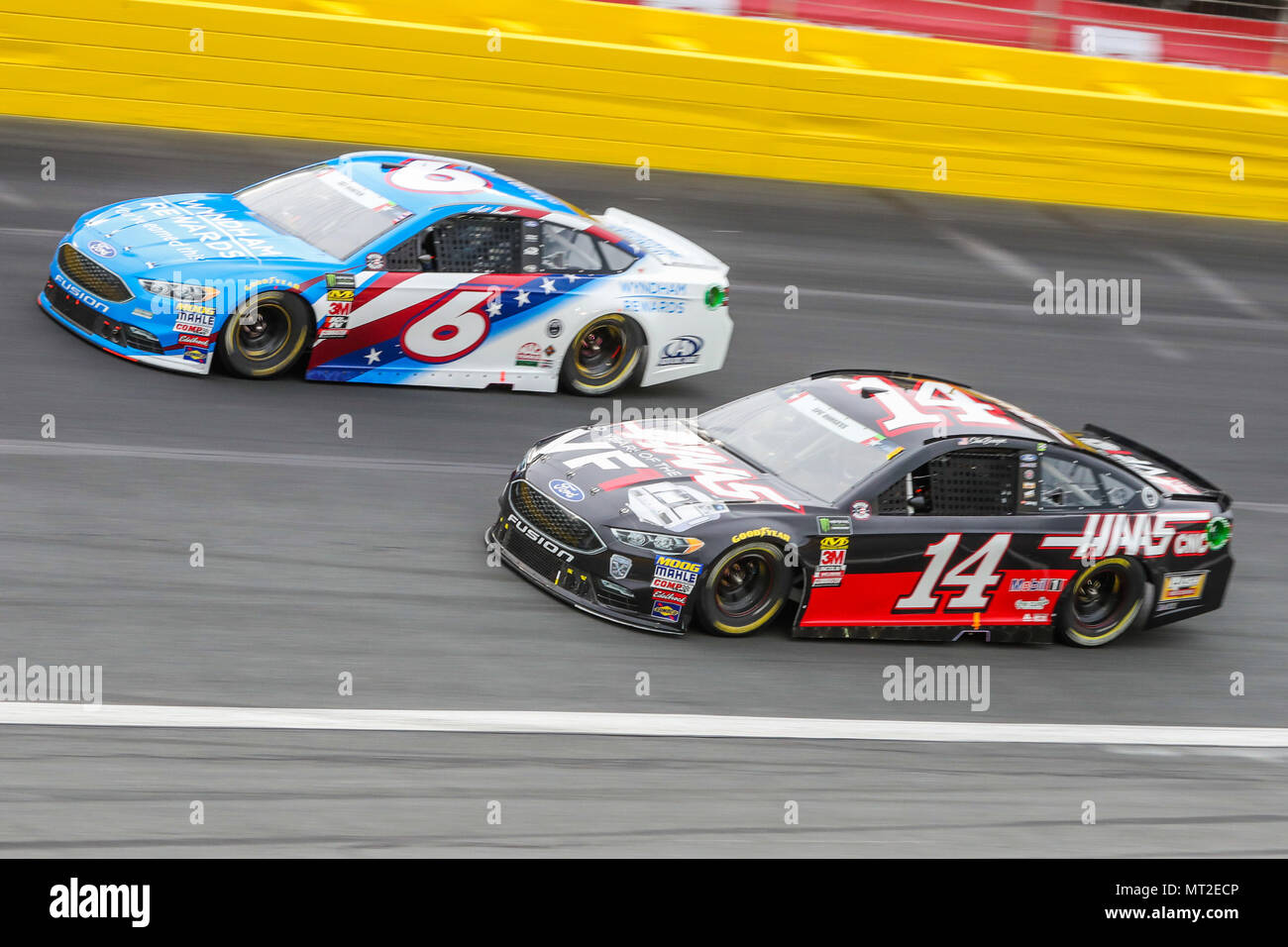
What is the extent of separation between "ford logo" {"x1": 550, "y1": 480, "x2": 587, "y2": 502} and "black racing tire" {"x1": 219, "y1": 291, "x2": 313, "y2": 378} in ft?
8.90

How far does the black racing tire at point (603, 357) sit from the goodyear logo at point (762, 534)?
3.58 meters

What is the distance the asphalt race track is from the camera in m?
6.19

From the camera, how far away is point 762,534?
780 cm

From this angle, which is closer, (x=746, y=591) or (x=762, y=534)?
(x=762, y=534)

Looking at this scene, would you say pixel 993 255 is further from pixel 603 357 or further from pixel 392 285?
pixel 392 285

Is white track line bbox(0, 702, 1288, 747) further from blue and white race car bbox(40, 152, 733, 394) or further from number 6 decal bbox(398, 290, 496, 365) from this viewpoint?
number 6 decal bbox(398, 290, 496, 365)

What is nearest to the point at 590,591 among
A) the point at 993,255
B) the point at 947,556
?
the point at 947,556

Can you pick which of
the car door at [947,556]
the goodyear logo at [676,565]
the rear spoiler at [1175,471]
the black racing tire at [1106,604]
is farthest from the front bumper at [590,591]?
the rear spoiler at [1175,471]

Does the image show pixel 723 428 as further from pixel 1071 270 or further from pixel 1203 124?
pixel 1203 124

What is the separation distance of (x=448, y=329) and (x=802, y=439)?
9.73 ft

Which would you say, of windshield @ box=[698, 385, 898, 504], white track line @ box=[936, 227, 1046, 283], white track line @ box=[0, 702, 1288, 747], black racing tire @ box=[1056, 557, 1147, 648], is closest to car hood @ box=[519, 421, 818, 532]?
windshield @ box=[698, 385, 898, 504]

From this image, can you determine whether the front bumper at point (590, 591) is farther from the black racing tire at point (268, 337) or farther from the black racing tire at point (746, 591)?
the black racing tire at point (268, 337)

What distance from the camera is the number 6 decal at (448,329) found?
1038cm

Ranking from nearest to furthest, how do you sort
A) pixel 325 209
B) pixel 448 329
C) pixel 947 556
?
pixel 947 556 < pixel 448 329 < pixel 325 209
